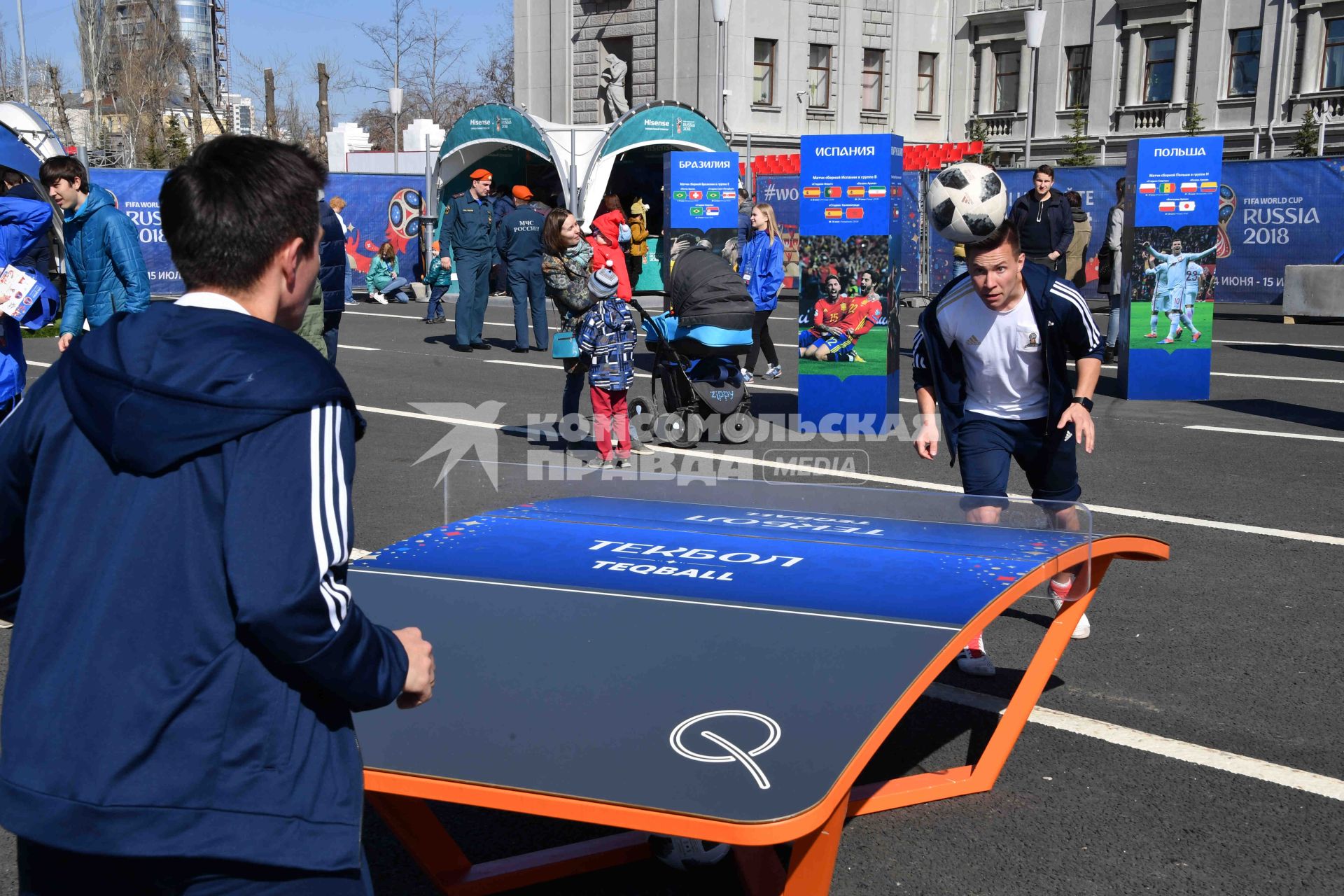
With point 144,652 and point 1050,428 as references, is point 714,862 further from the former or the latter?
point 1050,428

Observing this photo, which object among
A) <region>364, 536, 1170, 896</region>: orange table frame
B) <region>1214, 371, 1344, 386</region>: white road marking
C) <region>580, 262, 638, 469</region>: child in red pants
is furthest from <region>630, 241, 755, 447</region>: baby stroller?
<region>1214, 371, 1344, 386</region>: white road marking

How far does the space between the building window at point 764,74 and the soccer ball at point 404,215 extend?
778 inches

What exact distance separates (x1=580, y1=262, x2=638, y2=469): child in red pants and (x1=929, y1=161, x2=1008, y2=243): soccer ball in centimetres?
415

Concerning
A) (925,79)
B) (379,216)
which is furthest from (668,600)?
(925,79)

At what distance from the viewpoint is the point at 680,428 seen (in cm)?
973

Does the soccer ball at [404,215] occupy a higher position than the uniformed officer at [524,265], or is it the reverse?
the soccer ball at [404,215]

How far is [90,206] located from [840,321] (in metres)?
5.78

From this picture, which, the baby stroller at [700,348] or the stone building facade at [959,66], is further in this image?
the stone building facade at [959,66]

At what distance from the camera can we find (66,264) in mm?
7406

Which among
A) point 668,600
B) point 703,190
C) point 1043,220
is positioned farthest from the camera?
point 703,190

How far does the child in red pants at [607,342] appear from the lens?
28.0ft

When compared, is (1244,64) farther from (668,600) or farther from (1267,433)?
(668,600)

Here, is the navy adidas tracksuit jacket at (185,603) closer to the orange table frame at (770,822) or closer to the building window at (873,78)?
the orange table frame at (770,822)

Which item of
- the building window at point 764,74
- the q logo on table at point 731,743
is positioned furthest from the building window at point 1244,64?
the q logo on table at point 731,743
